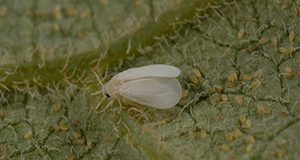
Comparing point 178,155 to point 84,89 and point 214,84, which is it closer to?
point 214,84

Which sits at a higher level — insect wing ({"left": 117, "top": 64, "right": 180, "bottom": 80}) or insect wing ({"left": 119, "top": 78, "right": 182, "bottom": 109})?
insect wing ({"left": 117, "top": 64, "right": 180, "bottom": 80})

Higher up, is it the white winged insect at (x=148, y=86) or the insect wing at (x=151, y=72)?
the insect wing at (x=151, y=72)

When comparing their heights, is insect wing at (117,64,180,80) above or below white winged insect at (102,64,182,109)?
above

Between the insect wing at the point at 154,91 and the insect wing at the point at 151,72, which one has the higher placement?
the insect wing at the point at 151,72
